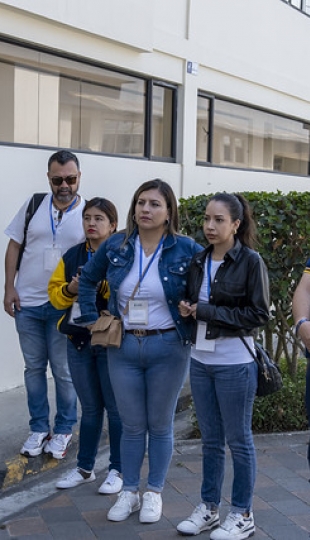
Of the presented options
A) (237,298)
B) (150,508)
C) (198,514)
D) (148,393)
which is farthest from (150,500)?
(237,298)

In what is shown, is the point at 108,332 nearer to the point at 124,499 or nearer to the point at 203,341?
the point at 203,341

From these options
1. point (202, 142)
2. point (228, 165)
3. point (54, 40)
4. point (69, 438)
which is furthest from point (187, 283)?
point (228, 165)

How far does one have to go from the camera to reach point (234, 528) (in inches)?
156

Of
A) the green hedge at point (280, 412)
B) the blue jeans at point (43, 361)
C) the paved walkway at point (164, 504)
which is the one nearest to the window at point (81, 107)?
the blue jeans at point (43, 361)

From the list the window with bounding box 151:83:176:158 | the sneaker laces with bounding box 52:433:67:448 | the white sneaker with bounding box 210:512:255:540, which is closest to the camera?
the white sneaker with bounding box 210:512:255:540

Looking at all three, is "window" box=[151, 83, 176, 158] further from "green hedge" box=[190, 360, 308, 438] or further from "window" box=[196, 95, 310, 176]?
"green hedge" box=[190, 360, 308, 438]

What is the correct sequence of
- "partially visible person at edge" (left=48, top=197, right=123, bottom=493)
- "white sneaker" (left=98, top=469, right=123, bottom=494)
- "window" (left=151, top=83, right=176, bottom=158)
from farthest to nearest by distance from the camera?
"window" (left=151, top=83, right=176, bottom=158) < "white sneaker" (left=98, top=469, right=123, bottom=494) < "partially visible person at edge" (left=48, top=197, right=123, bottom=493)

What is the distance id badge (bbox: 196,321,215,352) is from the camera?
3.89m

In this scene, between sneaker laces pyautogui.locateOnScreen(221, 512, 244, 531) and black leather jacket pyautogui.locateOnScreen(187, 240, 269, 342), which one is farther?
sneaker laces pyautogui.locateOnScreen(221, 512, 244, 531)

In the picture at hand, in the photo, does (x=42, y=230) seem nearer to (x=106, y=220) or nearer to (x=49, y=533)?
(x=106, y=220)

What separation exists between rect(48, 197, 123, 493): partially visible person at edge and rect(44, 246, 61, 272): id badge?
1.03 feet

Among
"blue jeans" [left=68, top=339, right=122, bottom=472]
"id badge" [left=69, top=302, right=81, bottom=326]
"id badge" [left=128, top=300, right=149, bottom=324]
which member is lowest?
"blue jeans" [left=68, top=339, right=122, bottom=472]

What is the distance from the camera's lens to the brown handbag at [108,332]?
13.2ft

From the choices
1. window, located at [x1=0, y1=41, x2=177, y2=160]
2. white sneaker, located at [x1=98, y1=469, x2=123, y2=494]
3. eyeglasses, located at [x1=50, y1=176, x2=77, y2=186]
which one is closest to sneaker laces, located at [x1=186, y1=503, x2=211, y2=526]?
white sneaker, located at [x1=98, y1=469, x2=123, y2=494]
